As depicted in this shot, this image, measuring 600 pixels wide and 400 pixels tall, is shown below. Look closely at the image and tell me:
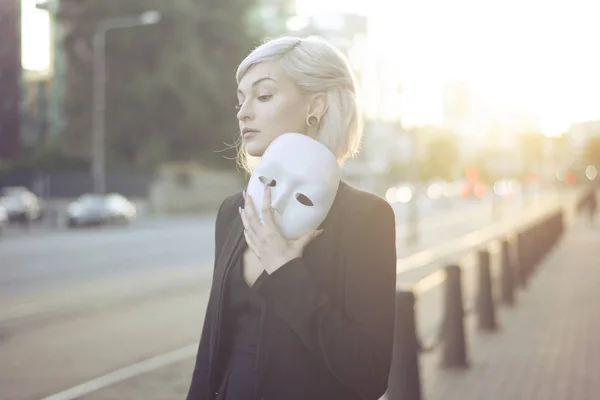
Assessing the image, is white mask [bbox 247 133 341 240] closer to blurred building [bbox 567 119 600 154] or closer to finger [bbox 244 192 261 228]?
finger [bbox 244 192 261 228]

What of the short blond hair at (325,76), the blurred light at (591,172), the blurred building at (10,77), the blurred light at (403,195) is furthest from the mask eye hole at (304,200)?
the blurred light at (403,195)

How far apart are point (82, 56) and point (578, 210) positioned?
83.3 ft

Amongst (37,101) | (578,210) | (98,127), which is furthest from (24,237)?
(37,101)

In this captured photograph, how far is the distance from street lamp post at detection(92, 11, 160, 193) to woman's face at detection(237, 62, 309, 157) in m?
38.1

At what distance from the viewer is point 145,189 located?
1919 inches

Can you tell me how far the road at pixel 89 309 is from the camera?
7.95 m

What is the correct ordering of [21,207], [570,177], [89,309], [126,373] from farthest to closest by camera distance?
[21,207] < [570,177] < [89,309] < [126,373]

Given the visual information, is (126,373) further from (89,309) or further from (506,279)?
(506,279)

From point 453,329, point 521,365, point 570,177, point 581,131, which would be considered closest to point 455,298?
point 453,329

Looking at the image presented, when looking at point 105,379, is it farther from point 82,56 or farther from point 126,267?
point 82,56

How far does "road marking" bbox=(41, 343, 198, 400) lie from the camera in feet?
22.6

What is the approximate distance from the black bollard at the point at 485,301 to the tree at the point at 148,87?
106 ft

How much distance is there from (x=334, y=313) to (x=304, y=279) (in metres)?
0.10

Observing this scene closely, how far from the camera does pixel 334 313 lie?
1930 millimetres
